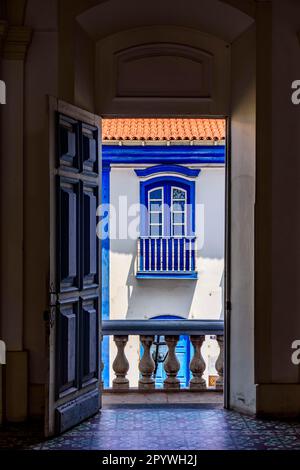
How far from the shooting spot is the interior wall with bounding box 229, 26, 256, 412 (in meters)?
5.52

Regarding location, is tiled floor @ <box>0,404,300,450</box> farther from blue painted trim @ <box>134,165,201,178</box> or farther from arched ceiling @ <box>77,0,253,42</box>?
blue painted trim @ <box>134,165,201,178</box>

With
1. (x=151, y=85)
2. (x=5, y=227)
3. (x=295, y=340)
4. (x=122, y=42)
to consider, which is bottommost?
(x=295, y=340)

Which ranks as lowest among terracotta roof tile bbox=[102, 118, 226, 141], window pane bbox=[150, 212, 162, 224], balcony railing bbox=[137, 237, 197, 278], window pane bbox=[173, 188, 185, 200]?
balcony railing bbox=[137, 237, 197, 278]

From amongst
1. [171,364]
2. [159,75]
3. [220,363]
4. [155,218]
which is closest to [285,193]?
[159,75]

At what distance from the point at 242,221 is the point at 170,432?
74.7 inches

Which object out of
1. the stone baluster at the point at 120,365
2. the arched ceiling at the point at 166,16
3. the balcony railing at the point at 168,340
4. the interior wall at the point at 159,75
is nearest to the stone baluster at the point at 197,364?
the balcony railing at the point at 168,340

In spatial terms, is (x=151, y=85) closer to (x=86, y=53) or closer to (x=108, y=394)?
(x=86, y=53)

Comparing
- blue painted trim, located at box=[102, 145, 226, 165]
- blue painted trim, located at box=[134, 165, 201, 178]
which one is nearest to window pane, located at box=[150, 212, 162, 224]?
blue painted trim, located at box=[134, 165, 201, 178]

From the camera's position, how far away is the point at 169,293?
41.3 ft

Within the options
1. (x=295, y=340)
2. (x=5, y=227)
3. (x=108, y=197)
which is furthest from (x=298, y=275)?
(x=108, y=197)

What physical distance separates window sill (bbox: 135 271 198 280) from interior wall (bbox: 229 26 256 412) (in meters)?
6.72

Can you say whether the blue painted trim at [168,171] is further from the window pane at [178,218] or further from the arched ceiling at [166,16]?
the arched ceiling at [166,16]

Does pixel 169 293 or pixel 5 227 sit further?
pixel 169 293

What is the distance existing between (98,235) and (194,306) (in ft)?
23.4
